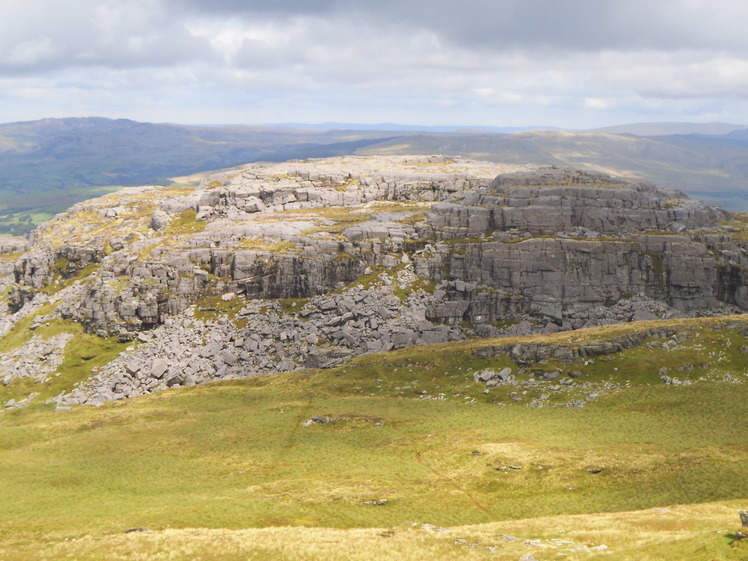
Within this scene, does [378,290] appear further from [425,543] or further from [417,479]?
[425,543]

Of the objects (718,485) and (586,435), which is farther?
(586,435)

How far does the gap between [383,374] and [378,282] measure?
2728 cm

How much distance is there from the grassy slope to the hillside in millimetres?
426

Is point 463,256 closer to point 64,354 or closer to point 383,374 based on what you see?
point 383,374

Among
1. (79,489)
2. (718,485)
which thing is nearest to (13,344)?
(79,489)

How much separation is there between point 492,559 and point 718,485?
30382 millimetres

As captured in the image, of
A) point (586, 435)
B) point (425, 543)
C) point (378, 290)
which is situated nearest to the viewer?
point (425, 543)

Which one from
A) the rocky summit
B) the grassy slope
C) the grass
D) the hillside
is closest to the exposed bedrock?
the rocky summit

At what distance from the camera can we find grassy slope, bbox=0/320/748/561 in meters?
49.2

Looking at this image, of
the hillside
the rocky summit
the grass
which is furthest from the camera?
the rocky summit

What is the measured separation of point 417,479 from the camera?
70250 millimetres

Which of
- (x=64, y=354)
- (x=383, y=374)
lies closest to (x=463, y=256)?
(x=383, y=374)

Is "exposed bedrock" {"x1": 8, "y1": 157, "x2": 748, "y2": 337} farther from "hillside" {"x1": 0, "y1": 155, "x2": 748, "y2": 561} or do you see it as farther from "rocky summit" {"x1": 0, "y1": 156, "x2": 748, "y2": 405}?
"hillside" {"x1": 0, "y1": 155, "x2": 748, "y2": 561}

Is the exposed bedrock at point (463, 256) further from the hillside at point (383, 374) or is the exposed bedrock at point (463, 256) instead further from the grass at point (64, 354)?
the grass at point (64, 354)
